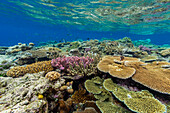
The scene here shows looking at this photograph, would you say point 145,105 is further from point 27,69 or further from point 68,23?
point 68,23

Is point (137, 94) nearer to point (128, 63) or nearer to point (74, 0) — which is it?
point (128, 63)

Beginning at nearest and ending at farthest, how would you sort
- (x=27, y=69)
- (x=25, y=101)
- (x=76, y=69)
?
1. (x=25, y=101)
2. (x=76, y=69)
3. (x=27, y=69)

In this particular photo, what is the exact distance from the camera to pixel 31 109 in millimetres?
1635

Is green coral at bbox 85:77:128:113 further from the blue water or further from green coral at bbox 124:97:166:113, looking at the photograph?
the blue water

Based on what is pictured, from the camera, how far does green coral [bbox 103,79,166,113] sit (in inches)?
75.4

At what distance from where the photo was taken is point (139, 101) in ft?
7.07

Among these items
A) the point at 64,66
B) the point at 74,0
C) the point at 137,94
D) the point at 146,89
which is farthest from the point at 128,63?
the point at 74,0

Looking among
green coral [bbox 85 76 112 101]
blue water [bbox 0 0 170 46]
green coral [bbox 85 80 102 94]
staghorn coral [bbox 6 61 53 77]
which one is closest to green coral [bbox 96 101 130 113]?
green coral [bbox 85 76 112 101]

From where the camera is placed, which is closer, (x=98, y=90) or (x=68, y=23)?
(x=98, y=90)

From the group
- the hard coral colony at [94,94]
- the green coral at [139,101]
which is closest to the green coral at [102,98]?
the hard coral colony at [94,94]

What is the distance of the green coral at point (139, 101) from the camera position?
192 cm

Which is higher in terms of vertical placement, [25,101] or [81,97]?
[25,101]

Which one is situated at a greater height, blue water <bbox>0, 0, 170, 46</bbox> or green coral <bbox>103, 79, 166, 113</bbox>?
blue water <bbox>0, 0, 170, 46</bbox>

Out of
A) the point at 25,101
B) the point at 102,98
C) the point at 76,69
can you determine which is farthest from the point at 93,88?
the point at 25,101
